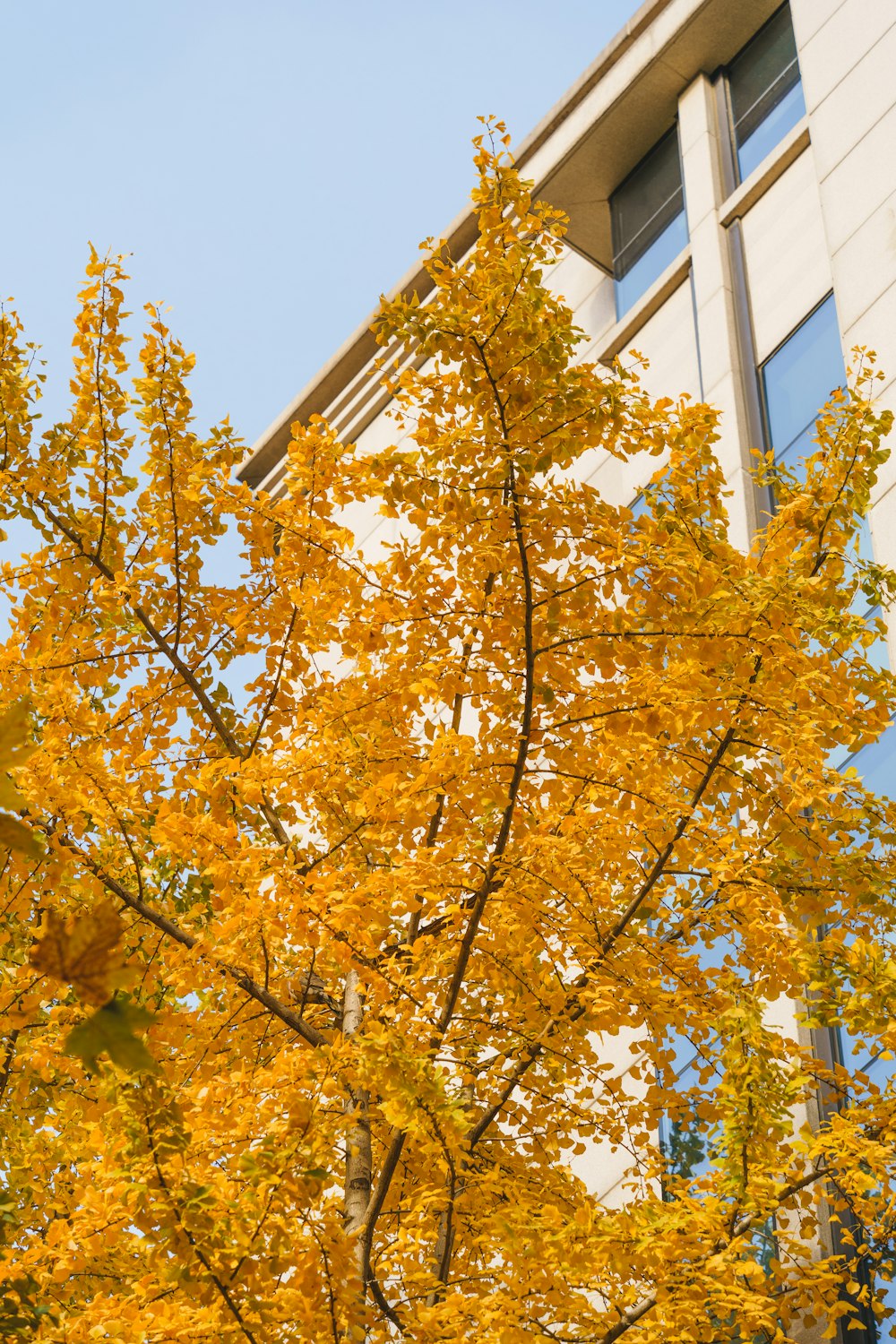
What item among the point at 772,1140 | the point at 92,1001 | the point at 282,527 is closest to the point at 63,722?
the point at 282,527

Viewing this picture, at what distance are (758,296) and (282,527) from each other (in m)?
6.70

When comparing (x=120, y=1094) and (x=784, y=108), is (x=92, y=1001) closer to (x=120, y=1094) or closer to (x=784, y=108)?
(x=120, y=1094)

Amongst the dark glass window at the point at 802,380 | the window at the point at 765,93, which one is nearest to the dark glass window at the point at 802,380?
the dark glass window at the point at 802,380

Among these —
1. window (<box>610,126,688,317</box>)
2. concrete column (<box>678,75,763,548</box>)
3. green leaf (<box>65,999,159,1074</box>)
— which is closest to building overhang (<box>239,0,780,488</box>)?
window (<box>610,126,688,317</box>)

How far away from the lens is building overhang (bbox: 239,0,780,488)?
12258 millimetres

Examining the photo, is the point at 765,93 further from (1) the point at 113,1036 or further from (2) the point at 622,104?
(1) the point at 113,1036

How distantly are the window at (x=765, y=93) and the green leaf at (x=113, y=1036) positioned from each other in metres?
11.6

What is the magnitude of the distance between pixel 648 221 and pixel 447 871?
10.1 meters

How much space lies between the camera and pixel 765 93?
11.7 meters

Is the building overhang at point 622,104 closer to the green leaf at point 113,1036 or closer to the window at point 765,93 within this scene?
the window at point 765,93

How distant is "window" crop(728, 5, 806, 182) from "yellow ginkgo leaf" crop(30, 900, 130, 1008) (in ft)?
38.2

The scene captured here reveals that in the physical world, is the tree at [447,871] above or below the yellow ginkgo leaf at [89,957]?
above

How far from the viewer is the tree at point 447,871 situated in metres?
3.61

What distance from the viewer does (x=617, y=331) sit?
40.5 ft
